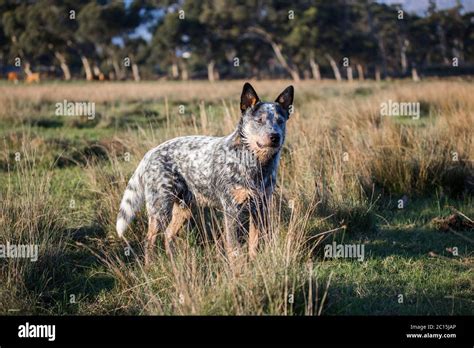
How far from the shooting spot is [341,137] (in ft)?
30.8

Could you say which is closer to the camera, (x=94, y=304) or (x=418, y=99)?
(x=94, y=304)

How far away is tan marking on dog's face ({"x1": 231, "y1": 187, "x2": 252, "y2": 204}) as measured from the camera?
5.93 meters

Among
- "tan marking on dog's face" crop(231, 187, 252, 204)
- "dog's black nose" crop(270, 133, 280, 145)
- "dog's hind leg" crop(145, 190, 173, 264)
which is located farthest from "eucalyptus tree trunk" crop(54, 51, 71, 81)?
"dog's black nose" crop(270, 133, 280, 145)

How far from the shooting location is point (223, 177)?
607cm

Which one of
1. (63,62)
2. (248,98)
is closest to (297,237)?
(248,98)

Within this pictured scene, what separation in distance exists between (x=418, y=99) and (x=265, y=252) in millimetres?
14766

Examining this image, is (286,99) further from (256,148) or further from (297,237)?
(297,237)

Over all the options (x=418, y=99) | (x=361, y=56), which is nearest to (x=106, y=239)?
(x=418, y=99)

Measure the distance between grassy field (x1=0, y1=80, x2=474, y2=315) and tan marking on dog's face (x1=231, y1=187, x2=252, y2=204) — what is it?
0.35 meters

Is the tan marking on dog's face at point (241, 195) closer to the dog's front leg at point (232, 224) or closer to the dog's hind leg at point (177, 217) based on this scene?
the dog's front leg at point (232, 224)

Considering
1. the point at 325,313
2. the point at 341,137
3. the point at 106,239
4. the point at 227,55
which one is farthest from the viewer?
the point at 227,55

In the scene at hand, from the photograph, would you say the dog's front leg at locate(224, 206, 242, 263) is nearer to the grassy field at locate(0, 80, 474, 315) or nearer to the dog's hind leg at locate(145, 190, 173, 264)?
the grassy field at locate(0, 80, 474, 315)

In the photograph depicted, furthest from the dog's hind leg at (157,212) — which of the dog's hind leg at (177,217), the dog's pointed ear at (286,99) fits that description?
the dog's pointed ear at (286,99)
